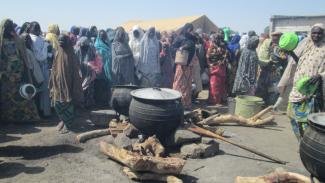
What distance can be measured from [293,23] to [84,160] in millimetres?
15040

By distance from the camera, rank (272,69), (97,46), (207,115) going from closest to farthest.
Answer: (207,115), (97,46), (272,69)

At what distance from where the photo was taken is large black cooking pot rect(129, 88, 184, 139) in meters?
5.38

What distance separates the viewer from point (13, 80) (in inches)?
286

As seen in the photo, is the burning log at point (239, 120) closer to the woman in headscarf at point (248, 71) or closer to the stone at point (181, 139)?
the stone at point (181, 139)

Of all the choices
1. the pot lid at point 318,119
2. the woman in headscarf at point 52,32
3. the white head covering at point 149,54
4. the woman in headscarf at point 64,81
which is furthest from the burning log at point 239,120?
the woman in headscarf at point 52,32

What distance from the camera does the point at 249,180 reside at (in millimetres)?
4180

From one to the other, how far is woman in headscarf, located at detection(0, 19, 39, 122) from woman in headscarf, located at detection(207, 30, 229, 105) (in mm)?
4817

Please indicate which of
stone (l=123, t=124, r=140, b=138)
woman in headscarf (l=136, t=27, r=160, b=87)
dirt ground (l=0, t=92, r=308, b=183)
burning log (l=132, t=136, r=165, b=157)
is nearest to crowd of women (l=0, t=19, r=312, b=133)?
woman in headscarf (l=136, t=27, r=160, b=87)

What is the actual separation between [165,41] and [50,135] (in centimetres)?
506

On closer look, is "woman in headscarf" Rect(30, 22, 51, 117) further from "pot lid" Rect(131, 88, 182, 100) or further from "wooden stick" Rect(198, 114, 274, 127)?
"wooden stick" Rect(198, 114, 274, 127)

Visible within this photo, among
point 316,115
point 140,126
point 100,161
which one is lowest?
point 100,161

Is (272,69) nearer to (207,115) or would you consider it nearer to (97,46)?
(207,115)

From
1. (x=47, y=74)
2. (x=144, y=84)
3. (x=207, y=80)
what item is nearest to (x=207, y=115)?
(x=144, y=84)

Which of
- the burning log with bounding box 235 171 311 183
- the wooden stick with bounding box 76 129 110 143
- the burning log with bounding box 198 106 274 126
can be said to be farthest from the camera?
the burning log with bounding box 198 106 274 126
